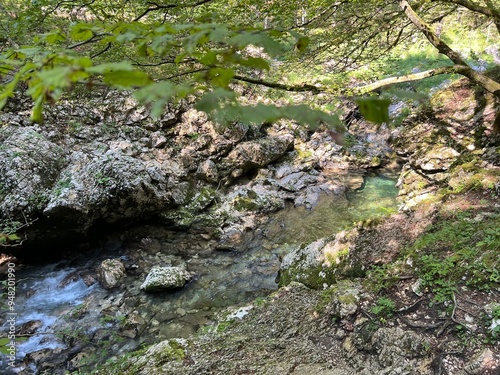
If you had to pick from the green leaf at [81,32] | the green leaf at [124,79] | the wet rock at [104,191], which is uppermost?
the green leaf at [81,32]

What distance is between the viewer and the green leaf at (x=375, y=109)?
0.96 meters

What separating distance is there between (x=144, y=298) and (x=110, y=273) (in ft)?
3.54

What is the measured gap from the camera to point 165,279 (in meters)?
6.23

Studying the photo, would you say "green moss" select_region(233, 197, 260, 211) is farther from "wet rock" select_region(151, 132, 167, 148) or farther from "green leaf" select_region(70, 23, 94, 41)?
"green leaf" select_region(70, 23, 94, 41)

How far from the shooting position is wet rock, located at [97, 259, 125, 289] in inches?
253

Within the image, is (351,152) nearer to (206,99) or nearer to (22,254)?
(22,254)

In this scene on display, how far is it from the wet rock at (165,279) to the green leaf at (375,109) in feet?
19.5

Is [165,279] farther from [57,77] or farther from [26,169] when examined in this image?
[57,77]

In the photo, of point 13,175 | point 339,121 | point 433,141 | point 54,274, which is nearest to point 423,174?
point 433,141

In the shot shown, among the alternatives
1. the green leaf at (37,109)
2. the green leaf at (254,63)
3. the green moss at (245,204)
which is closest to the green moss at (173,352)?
the green leaf at (37,109)

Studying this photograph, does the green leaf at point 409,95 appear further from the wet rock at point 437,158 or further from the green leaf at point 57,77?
the wet rock at point 437,158

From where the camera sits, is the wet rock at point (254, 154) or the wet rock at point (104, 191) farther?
the wet rock at point (254, 154)

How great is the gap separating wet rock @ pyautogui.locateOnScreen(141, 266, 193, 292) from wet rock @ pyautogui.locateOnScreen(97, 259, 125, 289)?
0.68 m

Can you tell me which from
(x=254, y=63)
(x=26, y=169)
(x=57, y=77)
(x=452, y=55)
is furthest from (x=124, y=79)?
(x=26, y=169)
